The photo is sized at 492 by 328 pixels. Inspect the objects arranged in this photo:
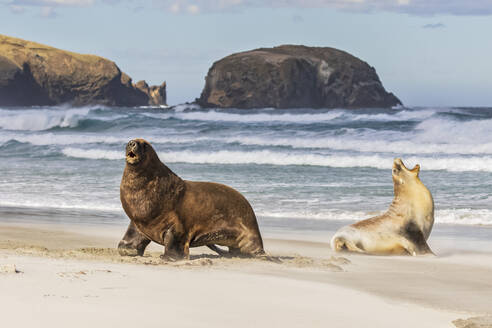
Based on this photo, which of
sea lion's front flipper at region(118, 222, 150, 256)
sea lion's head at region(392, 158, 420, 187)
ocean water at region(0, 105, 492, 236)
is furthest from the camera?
ocean water at region(0, 105, 492, 236)

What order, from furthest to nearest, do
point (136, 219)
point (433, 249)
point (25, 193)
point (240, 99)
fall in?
point (240, 99) → point (25, 193) → point (433, 249) → point (136, 219)

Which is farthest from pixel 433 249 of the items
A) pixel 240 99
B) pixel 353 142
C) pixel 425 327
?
pixel 240 99

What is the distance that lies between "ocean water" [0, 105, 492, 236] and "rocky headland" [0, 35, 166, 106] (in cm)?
8965

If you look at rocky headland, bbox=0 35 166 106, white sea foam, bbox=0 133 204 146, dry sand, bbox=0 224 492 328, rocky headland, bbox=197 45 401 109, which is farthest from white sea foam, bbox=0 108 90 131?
rocky headland, bbox=0 35 166 106

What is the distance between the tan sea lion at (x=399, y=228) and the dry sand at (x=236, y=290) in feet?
1.03

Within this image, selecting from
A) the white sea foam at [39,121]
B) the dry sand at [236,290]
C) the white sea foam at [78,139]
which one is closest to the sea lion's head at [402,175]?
the dry sand at [236,290]

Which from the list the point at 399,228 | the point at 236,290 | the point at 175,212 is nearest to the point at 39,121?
the point at 399,228

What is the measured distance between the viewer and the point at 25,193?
1373 centimetres

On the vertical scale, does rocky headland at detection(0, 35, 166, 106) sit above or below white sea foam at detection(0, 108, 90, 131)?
above

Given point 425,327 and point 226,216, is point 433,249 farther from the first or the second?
point 425,327

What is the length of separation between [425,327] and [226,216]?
2.88m

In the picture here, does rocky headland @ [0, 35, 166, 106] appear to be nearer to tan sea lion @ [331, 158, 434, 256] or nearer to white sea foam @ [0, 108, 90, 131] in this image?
white sea foam @ [0, 108, 90, 131]

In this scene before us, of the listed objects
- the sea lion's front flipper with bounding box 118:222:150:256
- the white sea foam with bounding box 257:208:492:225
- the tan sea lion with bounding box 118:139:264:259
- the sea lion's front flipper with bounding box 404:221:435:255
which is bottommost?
the white sea foam with bounding box 257:208:492:225

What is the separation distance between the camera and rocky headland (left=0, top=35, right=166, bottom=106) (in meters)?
130
